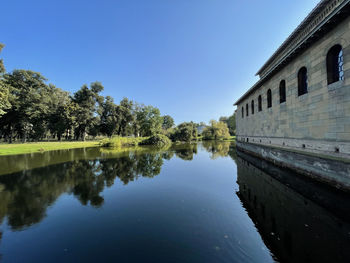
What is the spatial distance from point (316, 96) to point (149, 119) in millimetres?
41105

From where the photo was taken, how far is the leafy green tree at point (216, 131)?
→ 56353mm

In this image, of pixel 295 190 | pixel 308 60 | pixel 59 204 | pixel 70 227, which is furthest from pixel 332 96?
pixel 59 204

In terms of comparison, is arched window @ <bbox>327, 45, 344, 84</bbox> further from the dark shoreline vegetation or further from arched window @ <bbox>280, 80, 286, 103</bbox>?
the dark shoreline vegetation

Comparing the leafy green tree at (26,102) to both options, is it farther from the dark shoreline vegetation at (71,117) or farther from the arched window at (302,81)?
the arched window at (302,81)

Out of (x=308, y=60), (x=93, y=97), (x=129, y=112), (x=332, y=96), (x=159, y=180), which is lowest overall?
(x=159, y=180)

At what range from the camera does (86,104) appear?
45.6 meters

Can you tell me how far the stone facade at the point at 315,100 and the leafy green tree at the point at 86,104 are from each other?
47566mm

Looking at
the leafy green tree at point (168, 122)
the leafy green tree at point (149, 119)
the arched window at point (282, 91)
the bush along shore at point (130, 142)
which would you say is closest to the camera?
the arched window at point (282, 91)

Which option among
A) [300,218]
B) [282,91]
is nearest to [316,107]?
[282,91]

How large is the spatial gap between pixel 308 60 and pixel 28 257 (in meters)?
14.8

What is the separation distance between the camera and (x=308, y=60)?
343 inches

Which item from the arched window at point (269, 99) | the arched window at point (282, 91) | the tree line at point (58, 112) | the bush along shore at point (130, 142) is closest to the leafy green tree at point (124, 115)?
the tree line at point (58, 112)

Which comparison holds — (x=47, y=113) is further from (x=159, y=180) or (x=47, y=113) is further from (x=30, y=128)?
(x=159, y=180)

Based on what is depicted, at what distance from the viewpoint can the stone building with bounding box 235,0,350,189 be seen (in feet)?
21.1
